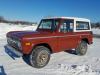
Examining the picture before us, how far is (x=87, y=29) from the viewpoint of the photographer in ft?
34.0

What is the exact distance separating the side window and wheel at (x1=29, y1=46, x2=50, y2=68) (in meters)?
1.43

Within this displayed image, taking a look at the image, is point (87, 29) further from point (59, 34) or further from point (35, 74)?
point (35, 74)

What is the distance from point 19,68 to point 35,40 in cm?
129

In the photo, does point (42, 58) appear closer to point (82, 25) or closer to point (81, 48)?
point (81, 48)

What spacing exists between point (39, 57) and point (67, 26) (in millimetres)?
2263

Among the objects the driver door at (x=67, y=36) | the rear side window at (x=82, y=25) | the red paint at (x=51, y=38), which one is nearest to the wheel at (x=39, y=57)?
the red paint at (x=51, y=38)

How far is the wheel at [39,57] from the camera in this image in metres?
7.36

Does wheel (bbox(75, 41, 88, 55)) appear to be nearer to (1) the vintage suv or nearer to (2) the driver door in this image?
(1) the vintage suv

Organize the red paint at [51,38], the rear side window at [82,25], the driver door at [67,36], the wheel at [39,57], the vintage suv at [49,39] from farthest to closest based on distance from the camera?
1. the rear side window at [82,25]
2. the driver door at [67,36]
3. the wheel at [39,57]
4. the vintage suv at [49,39]
5. the red paint at [51,38]

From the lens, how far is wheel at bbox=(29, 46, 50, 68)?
24.2 feet

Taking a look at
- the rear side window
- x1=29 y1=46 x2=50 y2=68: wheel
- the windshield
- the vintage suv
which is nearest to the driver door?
the vintage suv

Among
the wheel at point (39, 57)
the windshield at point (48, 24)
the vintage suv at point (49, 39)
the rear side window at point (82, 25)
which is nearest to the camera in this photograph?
the vintage suv at point (49, 39)

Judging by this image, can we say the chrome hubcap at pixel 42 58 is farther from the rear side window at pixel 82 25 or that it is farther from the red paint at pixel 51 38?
the rear side window at pixel 82 25

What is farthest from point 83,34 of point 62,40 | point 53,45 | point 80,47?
point 53,45
